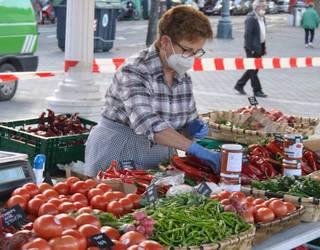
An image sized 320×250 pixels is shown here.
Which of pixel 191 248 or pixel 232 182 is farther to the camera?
pixel 232 182

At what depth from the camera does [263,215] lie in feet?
12.1

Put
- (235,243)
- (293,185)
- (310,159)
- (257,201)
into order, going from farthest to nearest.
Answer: (310,159)
(293,185)
(257,201)
(235,243)

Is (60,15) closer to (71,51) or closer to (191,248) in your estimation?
(71,51)

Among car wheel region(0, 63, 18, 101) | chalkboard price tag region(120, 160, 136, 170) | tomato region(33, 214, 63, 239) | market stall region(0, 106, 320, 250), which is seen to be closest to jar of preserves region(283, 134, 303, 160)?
market stall region(0, 106, 320, 250)

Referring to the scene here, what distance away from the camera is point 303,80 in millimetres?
17969

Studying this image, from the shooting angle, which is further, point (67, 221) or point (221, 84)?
point (221, 84)

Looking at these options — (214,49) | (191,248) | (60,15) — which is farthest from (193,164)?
(214,49)

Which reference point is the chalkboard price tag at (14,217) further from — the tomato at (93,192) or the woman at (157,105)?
the woman at (157,105)

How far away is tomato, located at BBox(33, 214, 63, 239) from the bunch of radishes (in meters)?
0.33

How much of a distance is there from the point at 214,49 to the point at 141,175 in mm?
21730

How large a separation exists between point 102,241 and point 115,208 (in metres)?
0.68

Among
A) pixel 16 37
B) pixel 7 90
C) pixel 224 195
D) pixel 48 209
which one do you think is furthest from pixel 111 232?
pixel 7 90

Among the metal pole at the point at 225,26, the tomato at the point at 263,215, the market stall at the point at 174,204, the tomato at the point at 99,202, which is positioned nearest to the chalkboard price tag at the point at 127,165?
the market stall at the point at 174,204

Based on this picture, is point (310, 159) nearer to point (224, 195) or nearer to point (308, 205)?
point (308, 205)
